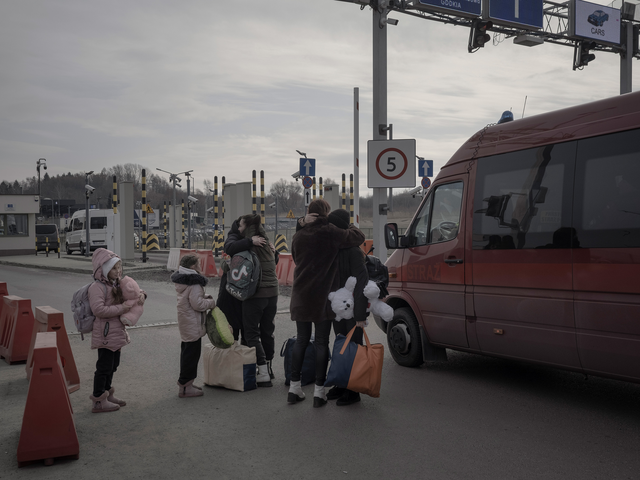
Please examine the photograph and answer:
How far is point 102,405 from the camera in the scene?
543cm

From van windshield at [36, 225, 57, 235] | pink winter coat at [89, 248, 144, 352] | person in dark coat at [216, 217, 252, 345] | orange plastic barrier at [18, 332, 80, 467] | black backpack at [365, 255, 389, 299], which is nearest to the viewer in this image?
orange plastic barrier at [18, 332, 80, 467]

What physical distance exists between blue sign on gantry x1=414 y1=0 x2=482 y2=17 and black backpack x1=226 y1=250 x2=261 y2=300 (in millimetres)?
8859

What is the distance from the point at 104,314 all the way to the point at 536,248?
12.5 feet

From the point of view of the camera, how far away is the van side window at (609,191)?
4.75 metres

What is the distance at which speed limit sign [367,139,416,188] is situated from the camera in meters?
10.7

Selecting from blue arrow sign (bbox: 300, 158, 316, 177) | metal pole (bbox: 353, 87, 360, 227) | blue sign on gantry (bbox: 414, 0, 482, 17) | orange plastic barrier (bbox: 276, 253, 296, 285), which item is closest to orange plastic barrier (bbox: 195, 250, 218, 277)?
orange plastic barrier (bbox: 276, 253, 296, 285)

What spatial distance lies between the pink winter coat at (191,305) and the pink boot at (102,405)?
0.85 metres

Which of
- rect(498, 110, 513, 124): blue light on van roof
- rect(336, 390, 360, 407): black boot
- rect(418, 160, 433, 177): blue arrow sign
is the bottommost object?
rect(336, 390, 360, 407): black boot

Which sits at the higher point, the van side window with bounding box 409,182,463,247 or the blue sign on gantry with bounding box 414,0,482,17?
the blue sign on gantry with bounding box 414,0,482,17

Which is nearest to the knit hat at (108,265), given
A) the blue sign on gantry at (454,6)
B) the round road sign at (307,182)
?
the blue sign on gantry at (454,6)

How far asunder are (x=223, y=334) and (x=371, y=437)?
190 centimetres

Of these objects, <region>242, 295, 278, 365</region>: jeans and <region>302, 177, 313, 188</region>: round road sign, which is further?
<region>302, 177, 313, 188</region>: round road sign

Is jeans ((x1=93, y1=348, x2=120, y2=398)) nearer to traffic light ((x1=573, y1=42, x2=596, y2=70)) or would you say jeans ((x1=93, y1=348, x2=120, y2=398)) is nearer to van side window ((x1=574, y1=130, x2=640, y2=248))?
van side window ((x1=574, y1=130, x2=640, y2=248))

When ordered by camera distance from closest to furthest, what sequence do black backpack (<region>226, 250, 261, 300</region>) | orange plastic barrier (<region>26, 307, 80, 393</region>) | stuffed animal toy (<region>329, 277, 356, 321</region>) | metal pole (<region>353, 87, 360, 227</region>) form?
stuffed animal toy (<region>329, 277, 356, 321</region>)
black backpack (<region>226, 250, 261, 300</region>)
orange plastic barrier (<region>26, 307, 80, 393</region>)
metal pole (<region>353, 87, 360, 227</region>)
